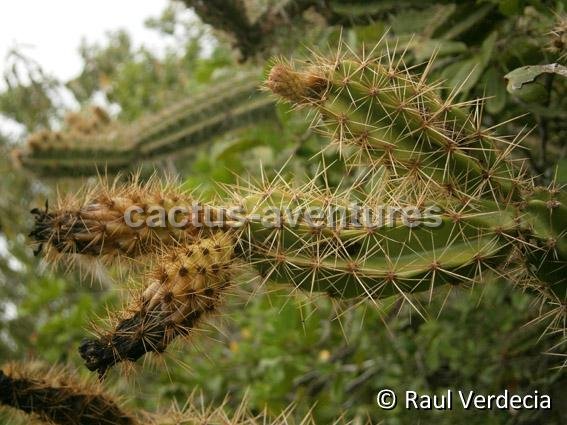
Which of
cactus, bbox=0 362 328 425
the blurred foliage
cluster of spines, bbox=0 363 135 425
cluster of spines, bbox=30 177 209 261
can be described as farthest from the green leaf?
cluster of spines, bbox=0 363 135 425

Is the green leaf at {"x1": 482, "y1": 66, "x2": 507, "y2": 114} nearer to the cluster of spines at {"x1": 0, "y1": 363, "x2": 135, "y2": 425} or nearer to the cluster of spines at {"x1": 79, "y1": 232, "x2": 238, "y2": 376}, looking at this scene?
the cluster of spines at {"x1": 79, "y1": 232, "x2": 238, "y2": 376}

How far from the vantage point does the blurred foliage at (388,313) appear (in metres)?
2.42

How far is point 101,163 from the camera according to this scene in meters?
3.70

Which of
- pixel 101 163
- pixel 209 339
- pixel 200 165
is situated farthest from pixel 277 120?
pixel 209 339

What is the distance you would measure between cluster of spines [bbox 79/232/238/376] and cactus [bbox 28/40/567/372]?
0.01m

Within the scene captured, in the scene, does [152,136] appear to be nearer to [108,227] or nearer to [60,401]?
[60,401]

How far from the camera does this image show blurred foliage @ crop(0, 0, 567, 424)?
2416mm

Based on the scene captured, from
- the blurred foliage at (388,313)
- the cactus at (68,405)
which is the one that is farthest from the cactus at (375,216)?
the cactus at (68,405)

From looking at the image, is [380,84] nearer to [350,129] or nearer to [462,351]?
[350,129]

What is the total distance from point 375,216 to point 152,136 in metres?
2.38

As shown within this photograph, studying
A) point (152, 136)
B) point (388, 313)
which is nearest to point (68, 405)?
point (388, 313)

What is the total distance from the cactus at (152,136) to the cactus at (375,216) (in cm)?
180

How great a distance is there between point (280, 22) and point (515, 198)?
5.92 ft

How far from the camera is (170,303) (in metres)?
1.42
